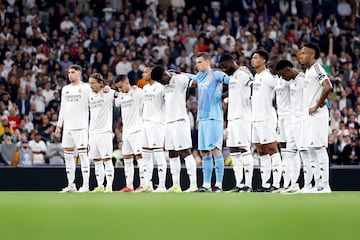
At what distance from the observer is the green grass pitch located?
30.8 feet

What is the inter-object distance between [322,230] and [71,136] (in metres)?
10.7

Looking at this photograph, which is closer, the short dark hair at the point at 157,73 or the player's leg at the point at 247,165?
the player's leg at the point at 247,165

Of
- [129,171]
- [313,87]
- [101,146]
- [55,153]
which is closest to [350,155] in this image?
[55,153]

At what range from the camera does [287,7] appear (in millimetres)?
33812

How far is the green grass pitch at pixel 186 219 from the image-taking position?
30.8 ft

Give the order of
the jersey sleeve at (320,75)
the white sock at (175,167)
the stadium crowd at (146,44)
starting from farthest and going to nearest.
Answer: the stadium crowd at (146,44)
the white sock at (175,167)
the jersey sleeve at (320,75)

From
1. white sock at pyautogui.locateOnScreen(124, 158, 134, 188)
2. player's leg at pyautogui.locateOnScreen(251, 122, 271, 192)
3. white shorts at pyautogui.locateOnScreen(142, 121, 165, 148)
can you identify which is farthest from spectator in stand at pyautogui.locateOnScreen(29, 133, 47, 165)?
player's leg at pyautogui.locateOnScreen(251, 122, 271, 192)

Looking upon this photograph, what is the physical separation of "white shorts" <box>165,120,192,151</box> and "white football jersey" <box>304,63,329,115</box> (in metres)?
2.67

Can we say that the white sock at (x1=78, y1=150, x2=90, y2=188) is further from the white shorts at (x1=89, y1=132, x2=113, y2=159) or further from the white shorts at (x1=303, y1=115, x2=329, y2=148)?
the white shorts at (x1=303, y1=115, x2=329, y2=148)

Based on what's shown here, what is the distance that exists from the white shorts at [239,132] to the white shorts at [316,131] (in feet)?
4.69

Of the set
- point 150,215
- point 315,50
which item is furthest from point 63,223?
point 315,50

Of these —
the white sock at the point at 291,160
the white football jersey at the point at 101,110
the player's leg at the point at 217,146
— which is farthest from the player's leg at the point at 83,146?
the white sock at the point at 291,160

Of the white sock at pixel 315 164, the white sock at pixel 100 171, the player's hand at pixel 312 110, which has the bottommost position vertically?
the white sock at pixel 100 171

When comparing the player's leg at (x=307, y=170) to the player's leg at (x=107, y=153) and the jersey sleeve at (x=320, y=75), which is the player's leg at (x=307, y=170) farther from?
the player's leg at (x=107, y=153)
